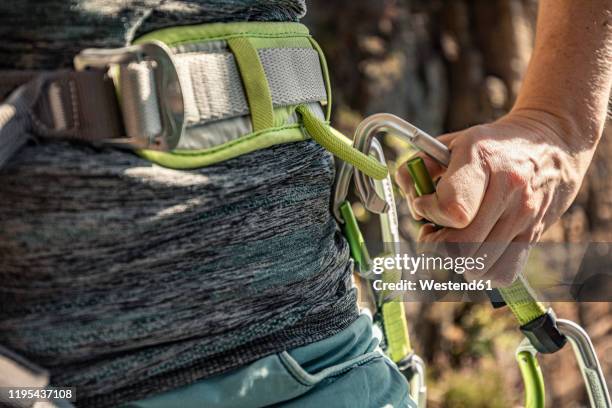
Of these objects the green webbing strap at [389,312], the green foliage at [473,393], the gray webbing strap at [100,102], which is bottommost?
the green foliage at [473,393]

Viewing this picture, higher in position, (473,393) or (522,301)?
(522,301)

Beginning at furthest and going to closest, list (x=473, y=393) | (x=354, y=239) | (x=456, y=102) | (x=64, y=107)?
(x=456, y=102), (x=473, y=393), (x=354, y=239), (x=64, y=107)

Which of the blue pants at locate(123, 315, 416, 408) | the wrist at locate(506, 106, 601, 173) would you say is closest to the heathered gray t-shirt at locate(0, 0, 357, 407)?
the blue pants at locate(123, 315, 416, 408)

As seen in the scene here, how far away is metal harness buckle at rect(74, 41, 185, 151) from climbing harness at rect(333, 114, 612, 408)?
33 cm

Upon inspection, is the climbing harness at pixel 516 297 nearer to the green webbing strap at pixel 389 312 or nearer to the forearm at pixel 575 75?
the green webbing strap at pixel 389 312

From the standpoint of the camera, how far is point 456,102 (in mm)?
4988

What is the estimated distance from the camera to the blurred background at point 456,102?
445cm

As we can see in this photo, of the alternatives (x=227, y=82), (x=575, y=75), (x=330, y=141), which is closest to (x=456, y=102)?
(x=575, y=75)

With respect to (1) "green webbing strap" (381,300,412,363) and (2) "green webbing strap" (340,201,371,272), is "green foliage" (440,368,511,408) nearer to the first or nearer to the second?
(1) "green webbing strap" (381,300,412,363)

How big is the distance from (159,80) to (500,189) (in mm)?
482

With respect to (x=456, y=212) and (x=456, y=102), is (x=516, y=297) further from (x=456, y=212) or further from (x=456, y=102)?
(x=456, y=102)

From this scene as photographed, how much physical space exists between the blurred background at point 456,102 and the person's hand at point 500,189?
2.82 meters

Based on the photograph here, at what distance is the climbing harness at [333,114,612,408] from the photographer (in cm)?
108

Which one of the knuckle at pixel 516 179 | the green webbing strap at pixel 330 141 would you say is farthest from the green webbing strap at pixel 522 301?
the green webbing strap at pixel 330 141
